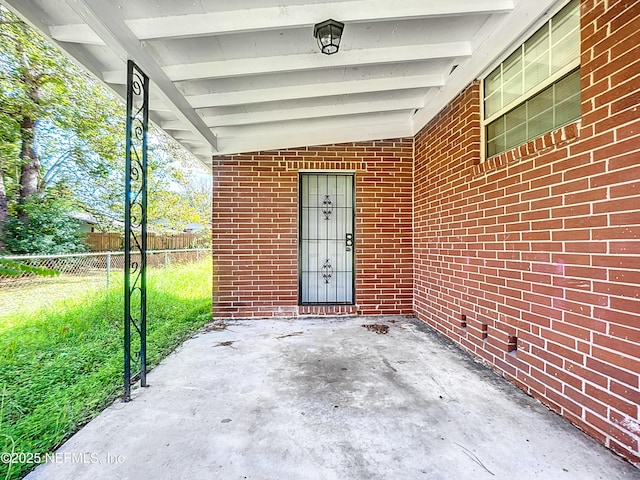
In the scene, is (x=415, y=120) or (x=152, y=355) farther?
(x=415, y=120)

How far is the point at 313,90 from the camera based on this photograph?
334 centimetres

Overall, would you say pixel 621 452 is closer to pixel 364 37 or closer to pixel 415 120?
pixel 364 37

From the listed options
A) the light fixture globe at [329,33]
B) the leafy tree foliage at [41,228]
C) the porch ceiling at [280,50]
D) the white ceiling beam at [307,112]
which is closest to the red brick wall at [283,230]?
the porch ceiling at [280,50]

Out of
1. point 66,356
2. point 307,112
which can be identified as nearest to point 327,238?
point 307,112

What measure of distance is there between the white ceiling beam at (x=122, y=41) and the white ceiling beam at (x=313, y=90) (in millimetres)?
353

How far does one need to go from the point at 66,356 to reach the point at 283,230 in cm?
286

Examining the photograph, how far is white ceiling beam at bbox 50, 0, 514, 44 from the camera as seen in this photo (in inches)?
87.7

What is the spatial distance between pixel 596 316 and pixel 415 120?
3454 mm

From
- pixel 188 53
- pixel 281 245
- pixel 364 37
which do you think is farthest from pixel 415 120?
pixel 188 53

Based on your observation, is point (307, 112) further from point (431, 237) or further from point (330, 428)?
point (330, 428)

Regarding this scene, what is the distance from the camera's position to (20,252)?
23.1 ft

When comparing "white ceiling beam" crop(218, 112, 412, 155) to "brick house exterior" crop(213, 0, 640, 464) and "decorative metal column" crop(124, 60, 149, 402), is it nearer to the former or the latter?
"brick house exterior" crop(213, 0, 640, 464)

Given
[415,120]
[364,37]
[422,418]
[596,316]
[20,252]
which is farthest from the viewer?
[20,252]

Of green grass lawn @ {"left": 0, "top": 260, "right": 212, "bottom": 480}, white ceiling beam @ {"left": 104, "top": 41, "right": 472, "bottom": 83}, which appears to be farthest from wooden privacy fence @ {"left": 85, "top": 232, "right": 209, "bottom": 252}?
white ceiling beam @ {"left": 104, "top": 41, "right": 472, "bottom": 83}
